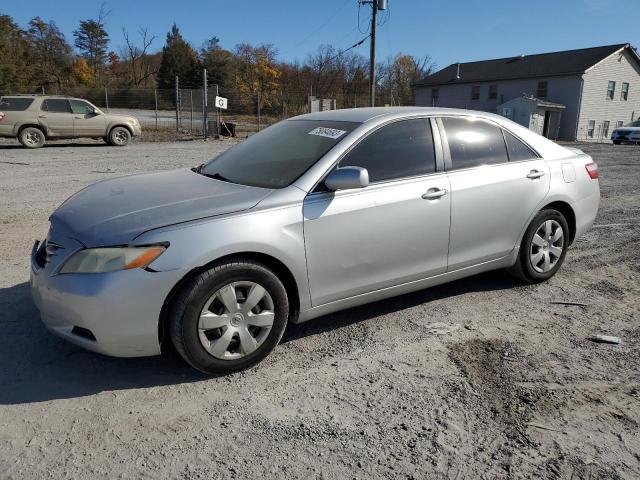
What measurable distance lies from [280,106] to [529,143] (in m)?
32.5

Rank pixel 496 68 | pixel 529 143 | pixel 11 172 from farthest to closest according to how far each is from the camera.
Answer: pixel 496 68
pixel 11 172
pixel 529 143

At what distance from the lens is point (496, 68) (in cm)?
4391

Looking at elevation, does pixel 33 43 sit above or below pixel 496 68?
above

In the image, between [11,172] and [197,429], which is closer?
[197,429]

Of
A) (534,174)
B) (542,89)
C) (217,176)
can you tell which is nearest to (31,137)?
(217,176)

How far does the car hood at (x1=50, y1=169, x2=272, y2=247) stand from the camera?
3.01 metres

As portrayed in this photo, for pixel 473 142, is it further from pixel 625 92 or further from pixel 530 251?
pixel 625 92

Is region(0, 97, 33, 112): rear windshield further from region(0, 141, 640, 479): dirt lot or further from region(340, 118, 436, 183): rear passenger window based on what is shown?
region(340, 118, 436, 183): rear passenger window

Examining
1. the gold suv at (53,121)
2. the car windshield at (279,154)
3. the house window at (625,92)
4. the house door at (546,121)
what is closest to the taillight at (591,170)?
the car windshield at (279,154)

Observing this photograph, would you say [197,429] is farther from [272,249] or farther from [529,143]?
[529,143]

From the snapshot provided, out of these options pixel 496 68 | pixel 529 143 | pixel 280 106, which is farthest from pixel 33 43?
Result: pixel 529 143

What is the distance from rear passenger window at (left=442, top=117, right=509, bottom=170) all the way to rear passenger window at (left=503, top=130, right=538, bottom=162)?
6 centimetres

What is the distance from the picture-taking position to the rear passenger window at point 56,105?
1653 centimetres

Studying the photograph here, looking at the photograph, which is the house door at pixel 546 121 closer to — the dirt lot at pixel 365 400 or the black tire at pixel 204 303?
the dirt lot at pixel 365 400
